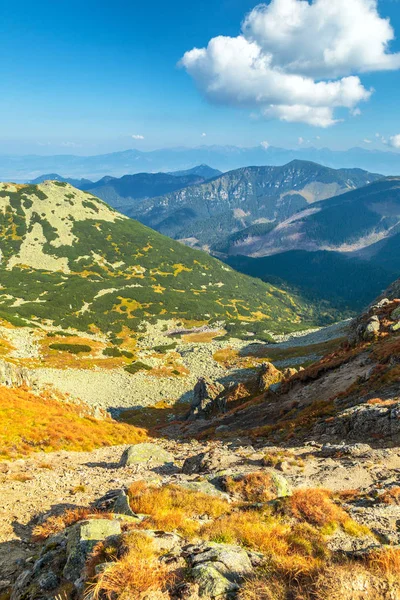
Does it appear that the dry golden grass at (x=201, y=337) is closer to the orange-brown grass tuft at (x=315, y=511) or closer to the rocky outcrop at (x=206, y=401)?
the rocky outcrop at (x=206, y=401)

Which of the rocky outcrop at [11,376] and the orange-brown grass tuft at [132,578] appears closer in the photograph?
the orange-brown grass tuft at [132,578]

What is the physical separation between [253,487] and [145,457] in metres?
10.0

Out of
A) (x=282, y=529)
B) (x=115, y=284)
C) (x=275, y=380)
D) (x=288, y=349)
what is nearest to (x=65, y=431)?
(x=282, y=529)

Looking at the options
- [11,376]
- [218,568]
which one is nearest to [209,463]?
[218,568]

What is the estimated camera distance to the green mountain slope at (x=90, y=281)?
398 ft

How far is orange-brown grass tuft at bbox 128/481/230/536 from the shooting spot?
8.93 m

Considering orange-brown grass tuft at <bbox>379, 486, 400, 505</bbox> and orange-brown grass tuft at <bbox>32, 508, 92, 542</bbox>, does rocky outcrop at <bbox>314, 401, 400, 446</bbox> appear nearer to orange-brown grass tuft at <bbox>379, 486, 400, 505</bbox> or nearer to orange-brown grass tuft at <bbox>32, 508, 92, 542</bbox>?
orange-brown grass tuft at <bbox>379, 486, 400, 505</bbox>

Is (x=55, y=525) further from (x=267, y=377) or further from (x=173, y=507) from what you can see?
(x=267, y=377)

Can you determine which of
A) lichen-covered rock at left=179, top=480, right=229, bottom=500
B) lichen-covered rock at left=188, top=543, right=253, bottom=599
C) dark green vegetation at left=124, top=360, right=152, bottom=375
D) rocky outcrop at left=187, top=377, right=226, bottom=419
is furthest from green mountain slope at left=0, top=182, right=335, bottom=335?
lichen-covered rock at left=188, top=543, right=253, bottom=599

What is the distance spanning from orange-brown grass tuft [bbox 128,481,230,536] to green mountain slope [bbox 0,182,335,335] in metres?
95.0

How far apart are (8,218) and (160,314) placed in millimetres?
105823

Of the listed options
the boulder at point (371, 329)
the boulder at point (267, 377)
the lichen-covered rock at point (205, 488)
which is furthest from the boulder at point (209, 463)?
the boulder at point (267, 377)

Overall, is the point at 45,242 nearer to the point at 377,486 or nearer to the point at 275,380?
the point at 275,380

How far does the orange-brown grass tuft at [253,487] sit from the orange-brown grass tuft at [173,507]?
1245mm
